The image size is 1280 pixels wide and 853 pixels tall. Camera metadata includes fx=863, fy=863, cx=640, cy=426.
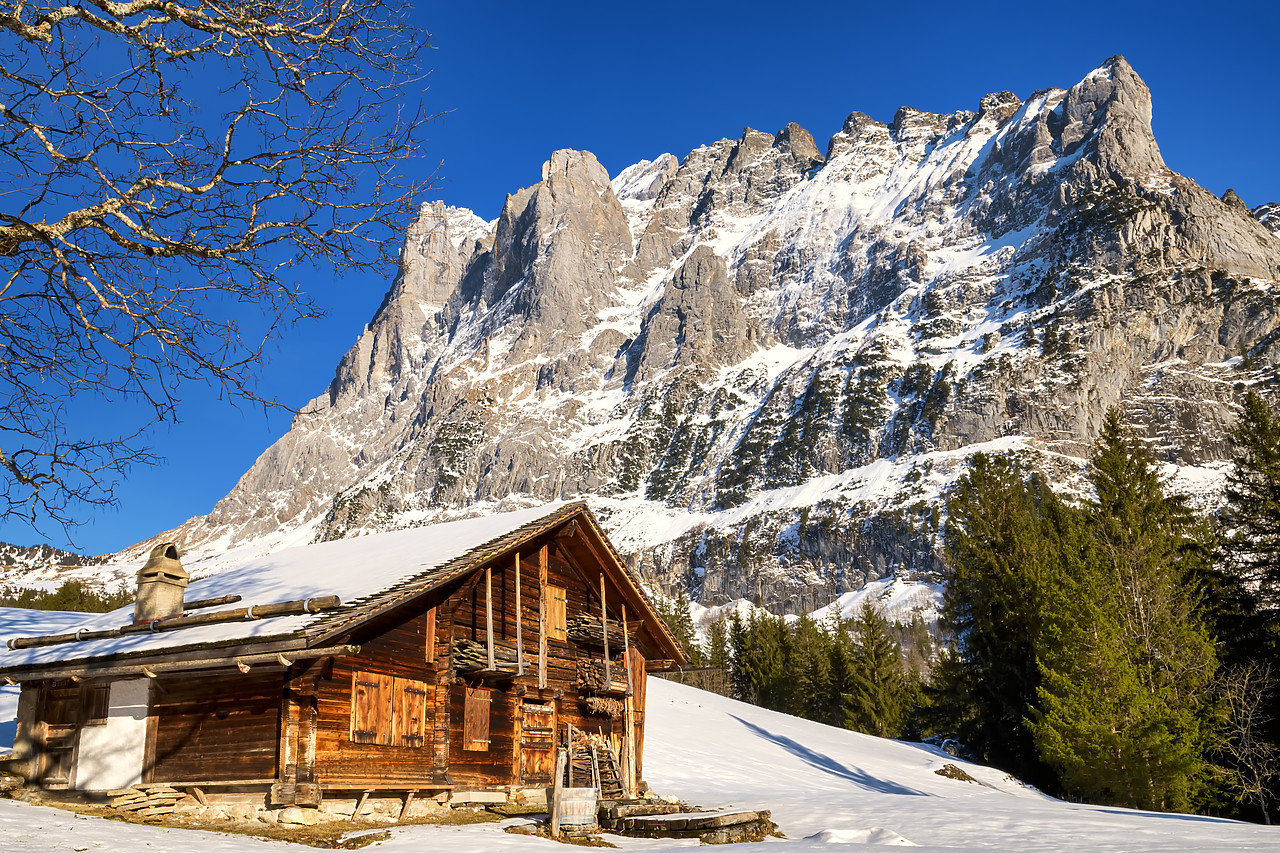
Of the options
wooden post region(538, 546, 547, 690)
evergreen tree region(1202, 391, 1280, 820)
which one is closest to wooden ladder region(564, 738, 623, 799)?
wooden post region(538, 546, 547, 690)

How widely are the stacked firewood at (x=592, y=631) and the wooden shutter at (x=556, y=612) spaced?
342 mm

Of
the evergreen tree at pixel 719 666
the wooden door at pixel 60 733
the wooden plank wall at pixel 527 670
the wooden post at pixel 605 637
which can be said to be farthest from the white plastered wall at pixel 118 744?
the evergreen tree at pixel 719 666

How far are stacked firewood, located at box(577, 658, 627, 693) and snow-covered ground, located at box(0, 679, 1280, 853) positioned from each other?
3631 millimetres

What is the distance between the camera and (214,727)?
51.4ft

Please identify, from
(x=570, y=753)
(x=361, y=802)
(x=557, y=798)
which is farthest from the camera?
(x=570, y=753)

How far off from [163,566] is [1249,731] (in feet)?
92.5

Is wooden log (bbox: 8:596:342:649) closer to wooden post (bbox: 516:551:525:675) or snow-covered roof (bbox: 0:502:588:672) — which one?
snow-covered roof (bbox: 0:502:588:672)

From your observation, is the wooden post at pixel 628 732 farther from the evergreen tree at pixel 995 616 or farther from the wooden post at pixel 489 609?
the evergreen tree at pixel 995 616

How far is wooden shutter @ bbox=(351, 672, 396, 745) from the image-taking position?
53.4 feet

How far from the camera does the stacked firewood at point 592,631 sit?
22.4m

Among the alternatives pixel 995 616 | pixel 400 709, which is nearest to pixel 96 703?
pixel 400 709

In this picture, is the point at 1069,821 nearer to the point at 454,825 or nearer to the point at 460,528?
the point at 454,825

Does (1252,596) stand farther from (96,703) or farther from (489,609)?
(96,703)

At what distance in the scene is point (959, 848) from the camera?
38.3 ft
